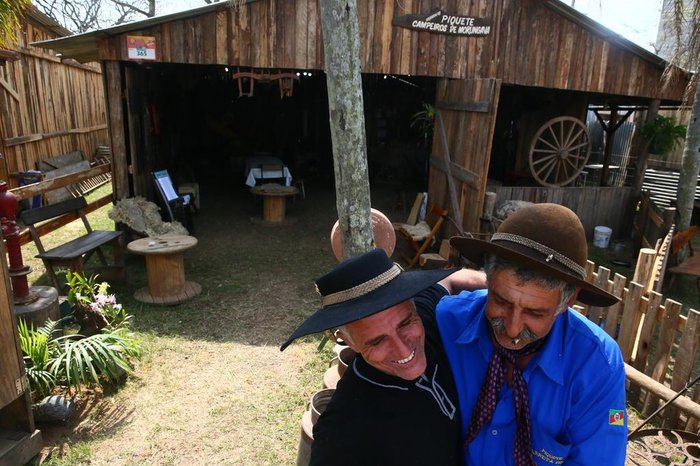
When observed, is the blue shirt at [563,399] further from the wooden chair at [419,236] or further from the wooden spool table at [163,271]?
the wooden chair at [419,236]

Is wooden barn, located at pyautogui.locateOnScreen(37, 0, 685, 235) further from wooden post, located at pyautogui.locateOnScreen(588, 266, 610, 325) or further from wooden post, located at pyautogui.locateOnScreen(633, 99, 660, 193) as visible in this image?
wooden post, located at pyautogui.locateOnScreen(588, 266, 610, 325)

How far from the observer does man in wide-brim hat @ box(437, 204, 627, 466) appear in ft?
4.51

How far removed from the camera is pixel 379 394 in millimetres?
1385

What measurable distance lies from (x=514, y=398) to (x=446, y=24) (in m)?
7.14

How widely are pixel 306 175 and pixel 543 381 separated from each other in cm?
1260

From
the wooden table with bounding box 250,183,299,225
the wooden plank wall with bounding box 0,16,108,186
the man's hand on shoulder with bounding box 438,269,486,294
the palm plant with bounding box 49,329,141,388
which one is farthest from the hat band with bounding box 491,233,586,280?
the wooden plank wall with bounding box 0,16,108,186

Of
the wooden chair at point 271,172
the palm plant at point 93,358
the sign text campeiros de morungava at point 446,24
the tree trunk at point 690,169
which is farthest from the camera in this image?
the wooden chair at point 271,172

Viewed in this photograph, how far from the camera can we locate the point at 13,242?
4.00 meters

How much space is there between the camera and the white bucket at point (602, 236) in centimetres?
850

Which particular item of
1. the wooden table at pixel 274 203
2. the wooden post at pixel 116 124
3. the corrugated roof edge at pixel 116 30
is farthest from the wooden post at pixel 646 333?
the wooden post at pixel 116 124

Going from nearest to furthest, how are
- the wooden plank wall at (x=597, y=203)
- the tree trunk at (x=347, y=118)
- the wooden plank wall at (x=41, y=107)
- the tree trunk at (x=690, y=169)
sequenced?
the tree trunk at (x=347, y=118), the tree trunk at (x=690, y=169), the wooden plank wall at (x=597, y=203), the wooden plank wall at (x=41, y=107)

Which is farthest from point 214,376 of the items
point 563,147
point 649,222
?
point 563,147

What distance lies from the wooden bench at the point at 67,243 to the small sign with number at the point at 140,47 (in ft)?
7.17

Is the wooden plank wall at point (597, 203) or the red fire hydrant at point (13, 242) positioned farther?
the wooden plank wall at point (597, 203)
